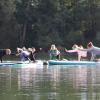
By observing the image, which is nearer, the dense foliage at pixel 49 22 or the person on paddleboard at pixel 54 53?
the person on paddleboard at pixel 54 53

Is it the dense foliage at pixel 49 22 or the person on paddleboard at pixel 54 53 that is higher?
the dense foliage at pixel 49 22

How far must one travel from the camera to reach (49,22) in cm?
6519

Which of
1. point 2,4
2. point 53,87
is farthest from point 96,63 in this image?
point 2,4

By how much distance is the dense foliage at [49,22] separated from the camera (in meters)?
64.7

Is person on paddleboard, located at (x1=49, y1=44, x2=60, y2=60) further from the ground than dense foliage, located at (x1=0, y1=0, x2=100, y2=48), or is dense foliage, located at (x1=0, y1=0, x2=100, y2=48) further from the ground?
dense foliage, located at (x1=0, y1=0, x2=100, y2=48)

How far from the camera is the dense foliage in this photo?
6469 cm

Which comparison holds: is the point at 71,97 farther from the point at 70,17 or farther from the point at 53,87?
the point at 70,17

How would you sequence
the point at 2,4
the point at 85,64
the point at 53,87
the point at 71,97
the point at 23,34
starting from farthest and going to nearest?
the point at 23,34
the point at 2,4
the point at 85,64
the point at 53,87
the point at 71,97

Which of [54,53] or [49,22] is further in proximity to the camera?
[49,22]

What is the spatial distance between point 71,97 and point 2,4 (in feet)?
169

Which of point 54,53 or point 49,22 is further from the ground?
point 49,22

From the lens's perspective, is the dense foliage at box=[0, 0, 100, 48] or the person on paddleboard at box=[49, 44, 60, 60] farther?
the dense foliage at box=[0, 0, 100, 48]

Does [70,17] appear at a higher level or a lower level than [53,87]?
higher

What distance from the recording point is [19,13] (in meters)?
65.4
